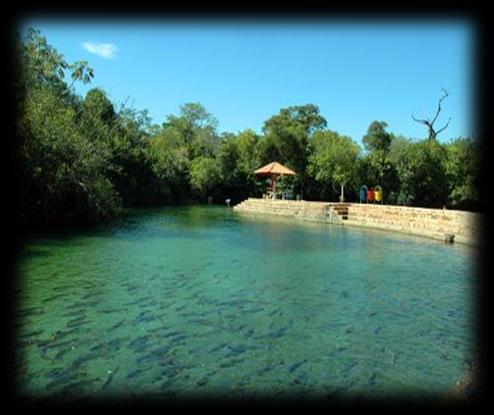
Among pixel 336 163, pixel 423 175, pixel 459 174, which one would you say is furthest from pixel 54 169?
pixel 459 174

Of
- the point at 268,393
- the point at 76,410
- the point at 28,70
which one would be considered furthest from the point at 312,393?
the point at 28,70

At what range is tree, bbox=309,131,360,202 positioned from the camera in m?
32.8

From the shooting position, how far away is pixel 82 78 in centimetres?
2478

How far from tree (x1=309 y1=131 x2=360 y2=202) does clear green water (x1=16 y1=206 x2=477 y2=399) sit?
68.6ft

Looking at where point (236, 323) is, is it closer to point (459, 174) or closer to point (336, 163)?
point (459, 174)

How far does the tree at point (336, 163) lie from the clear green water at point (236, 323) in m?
20.9

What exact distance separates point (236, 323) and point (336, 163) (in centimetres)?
2835

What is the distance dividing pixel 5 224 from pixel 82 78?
499 inches

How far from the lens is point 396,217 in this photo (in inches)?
825

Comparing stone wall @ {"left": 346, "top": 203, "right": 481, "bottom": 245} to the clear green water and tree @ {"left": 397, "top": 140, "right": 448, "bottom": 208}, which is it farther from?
tree @ {"left": 397, "top": 140, "right": 448, "bottom": 208}

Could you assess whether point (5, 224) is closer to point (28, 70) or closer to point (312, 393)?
point (28, 70)

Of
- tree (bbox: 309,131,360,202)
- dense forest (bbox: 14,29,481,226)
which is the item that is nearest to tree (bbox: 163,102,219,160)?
dense forest (bbox: 14,29,481,226)

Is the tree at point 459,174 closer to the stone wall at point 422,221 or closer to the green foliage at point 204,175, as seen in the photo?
the stone wall at point 422,221

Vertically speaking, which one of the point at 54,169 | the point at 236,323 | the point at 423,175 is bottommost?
the point at 236,323
